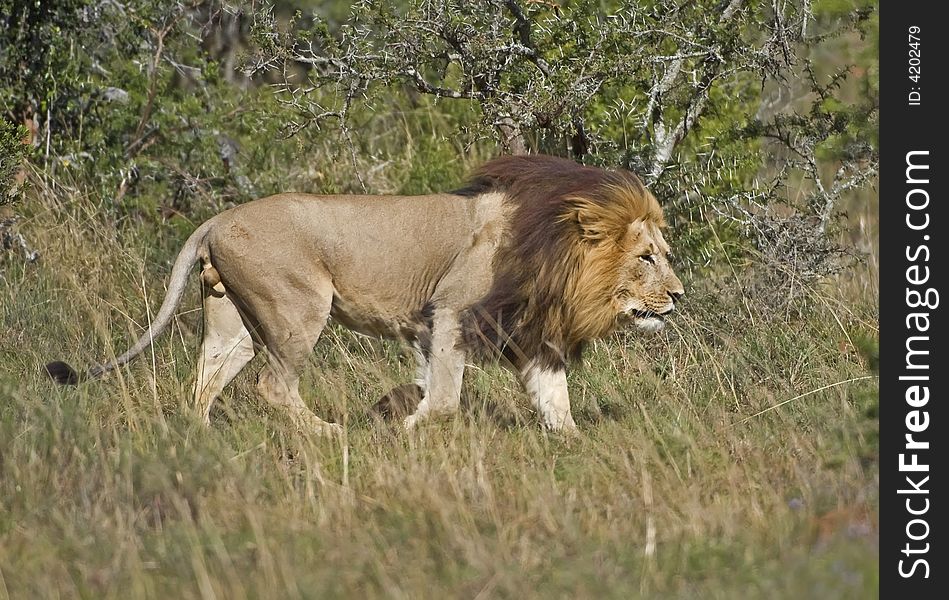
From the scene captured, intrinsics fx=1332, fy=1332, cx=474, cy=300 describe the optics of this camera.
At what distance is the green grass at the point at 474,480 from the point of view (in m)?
3.62

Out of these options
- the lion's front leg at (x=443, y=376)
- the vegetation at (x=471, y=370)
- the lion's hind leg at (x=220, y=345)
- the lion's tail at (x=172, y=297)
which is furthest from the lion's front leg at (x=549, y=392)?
the lion's tail at (x=172, y=297)

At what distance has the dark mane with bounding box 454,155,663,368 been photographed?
570 cm

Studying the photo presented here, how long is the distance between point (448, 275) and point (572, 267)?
1.83ft

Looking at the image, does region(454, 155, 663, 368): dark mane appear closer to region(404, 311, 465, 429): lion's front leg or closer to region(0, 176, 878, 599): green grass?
region(404, 311, 465, 429): lion's front leg

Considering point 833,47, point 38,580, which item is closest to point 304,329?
point 38,580

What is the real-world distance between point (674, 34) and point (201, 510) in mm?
3789

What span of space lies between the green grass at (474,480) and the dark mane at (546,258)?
0.35 meters

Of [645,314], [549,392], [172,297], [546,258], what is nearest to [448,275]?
[546,258]

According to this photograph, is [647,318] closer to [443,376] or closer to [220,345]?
[443,376]

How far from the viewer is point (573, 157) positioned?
24.7 feet

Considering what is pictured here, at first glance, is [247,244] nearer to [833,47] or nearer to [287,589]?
[287,589]

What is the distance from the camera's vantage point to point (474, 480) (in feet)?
14.9

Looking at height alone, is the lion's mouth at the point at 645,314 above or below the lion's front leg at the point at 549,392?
above

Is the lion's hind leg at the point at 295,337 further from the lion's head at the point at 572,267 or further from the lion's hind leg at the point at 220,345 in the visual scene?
the lion's head at the point at 572,267
